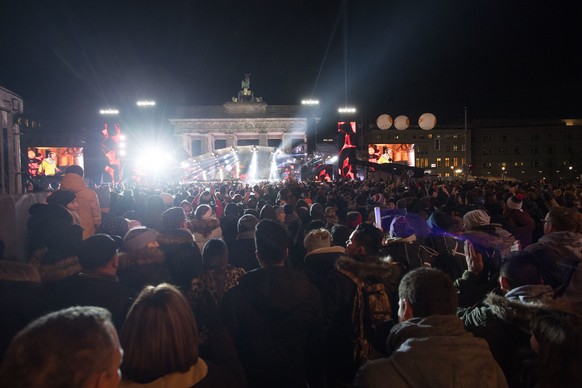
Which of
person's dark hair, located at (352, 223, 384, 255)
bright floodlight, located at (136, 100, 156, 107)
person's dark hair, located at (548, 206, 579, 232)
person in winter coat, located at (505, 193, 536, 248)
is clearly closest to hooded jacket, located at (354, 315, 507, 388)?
person's dark hair, located at (352, 223, 384, 255)

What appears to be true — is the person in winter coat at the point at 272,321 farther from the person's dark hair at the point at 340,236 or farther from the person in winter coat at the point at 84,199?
the person in winter coat at the point at 84,199

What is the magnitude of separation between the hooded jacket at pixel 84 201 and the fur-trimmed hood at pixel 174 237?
2.87 meters

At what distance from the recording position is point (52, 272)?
3.46 m

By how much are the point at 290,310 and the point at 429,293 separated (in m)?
1.16

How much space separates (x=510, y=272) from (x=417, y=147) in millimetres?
84422

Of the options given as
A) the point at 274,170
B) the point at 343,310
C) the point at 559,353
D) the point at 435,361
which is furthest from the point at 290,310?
the point at 274,170

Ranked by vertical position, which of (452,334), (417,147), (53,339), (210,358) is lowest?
(210,358)

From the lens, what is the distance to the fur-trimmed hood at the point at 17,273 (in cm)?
292

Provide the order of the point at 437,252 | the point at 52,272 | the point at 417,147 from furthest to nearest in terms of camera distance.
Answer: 1. the point at 417,147
2. the point at 437,252
3. the point at 52,272

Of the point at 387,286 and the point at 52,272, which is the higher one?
the point at 52,272

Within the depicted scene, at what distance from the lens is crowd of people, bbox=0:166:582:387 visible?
183 cm

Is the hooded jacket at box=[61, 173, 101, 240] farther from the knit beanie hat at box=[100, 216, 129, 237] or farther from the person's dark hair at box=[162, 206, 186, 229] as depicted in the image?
the person's dark hair at box=[162, 206, 186, 229]

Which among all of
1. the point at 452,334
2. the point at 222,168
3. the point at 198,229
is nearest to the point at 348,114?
the point at 222,168

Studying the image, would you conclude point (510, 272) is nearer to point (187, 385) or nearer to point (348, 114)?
point (187, 385)
